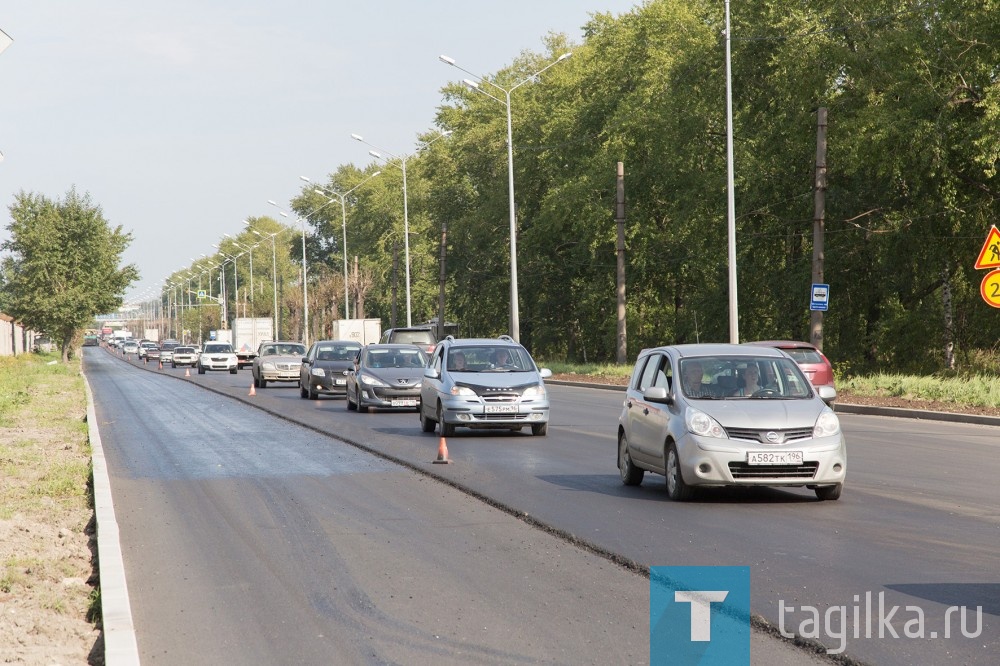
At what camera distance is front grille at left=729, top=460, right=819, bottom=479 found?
12.8 metres

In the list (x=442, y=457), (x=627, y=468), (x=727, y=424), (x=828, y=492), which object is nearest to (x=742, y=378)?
(x=727, y=424)

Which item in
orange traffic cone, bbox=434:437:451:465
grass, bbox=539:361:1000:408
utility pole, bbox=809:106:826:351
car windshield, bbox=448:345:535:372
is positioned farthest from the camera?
utility pole, bbox=809:106:826:351

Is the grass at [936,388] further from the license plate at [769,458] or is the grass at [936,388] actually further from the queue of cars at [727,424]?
the license plate at [769,458]

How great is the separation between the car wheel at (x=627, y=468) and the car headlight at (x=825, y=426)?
229cm

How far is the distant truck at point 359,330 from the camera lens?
69.1 m

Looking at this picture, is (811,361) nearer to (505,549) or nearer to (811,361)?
(811,361)

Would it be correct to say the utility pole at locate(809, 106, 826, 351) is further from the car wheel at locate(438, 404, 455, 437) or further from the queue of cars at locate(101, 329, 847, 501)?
the queue of cars at locate(101, 329, 847, 501)

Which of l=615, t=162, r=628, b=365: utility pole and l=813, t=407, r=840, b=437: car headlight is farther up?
l=615, t=162, r=628, b=365: utility pole

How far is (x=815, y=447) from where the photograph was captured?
42.3 ft

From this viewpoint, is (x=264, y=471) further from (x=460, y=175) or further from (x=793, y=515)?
(x=460, y=175)

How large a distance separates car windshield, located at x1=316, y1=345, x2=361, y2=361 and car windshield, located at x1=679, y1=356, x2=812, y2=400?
24526 millimetres

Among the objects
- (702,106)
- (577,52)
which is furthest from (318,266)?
(702,106)

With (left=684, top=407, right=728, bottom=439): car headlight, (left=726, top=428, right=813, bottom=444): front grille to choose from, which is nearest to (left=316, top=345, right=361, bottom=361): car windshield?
(left=684, top=407, right=728, bottom=439): car headlight

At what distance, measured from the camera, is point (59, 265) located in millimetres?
80688
